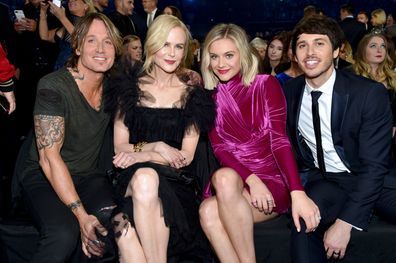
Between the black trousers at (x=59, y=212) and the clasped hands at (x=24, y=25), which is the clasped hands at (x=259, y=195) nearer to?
the black trousers at (x=59, y=212)

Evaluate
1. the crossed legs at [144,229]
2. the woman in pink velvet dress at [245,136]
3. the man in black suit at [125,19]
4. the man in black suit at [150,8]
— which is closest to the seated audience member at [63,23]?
the man in black suit at [125,19]

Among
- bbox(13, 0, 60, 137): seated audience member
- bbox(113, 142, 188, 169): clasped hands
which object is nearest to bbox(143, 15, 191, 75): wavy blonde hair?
bbox(113, 142, 188, 169): clasped hands

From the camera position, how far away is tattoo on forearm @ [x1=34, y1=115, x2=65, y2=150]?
2619mm

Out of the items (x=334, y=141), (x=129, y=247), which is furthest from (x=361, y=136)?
(x=129, y=247)

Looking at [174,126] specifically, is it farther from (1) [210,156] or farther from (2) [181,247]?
(2) [181,247]

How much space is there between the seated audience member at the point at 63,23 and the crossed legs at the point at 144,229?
230 cm

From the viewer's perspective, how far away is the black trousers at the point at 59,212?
241 centimetres

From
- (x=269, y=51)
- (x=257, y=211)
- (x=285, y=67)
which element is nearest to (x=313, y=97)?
(x=257, y=211)

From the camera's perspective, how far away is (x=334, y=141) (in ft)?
8.78

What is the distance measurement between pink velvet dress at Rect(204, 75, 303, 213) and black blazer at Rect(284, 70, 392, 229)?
0.32 m

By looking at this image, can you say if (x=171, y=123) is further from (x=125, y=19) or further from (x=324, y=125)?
(x=125, y=19)

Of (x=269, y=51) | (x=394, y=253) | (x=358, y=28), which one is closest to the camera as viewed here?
(x=394, y=253)

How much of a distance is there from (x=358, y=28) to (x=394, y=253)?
17.7ft

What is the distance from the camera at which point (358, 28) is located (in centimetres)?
743
